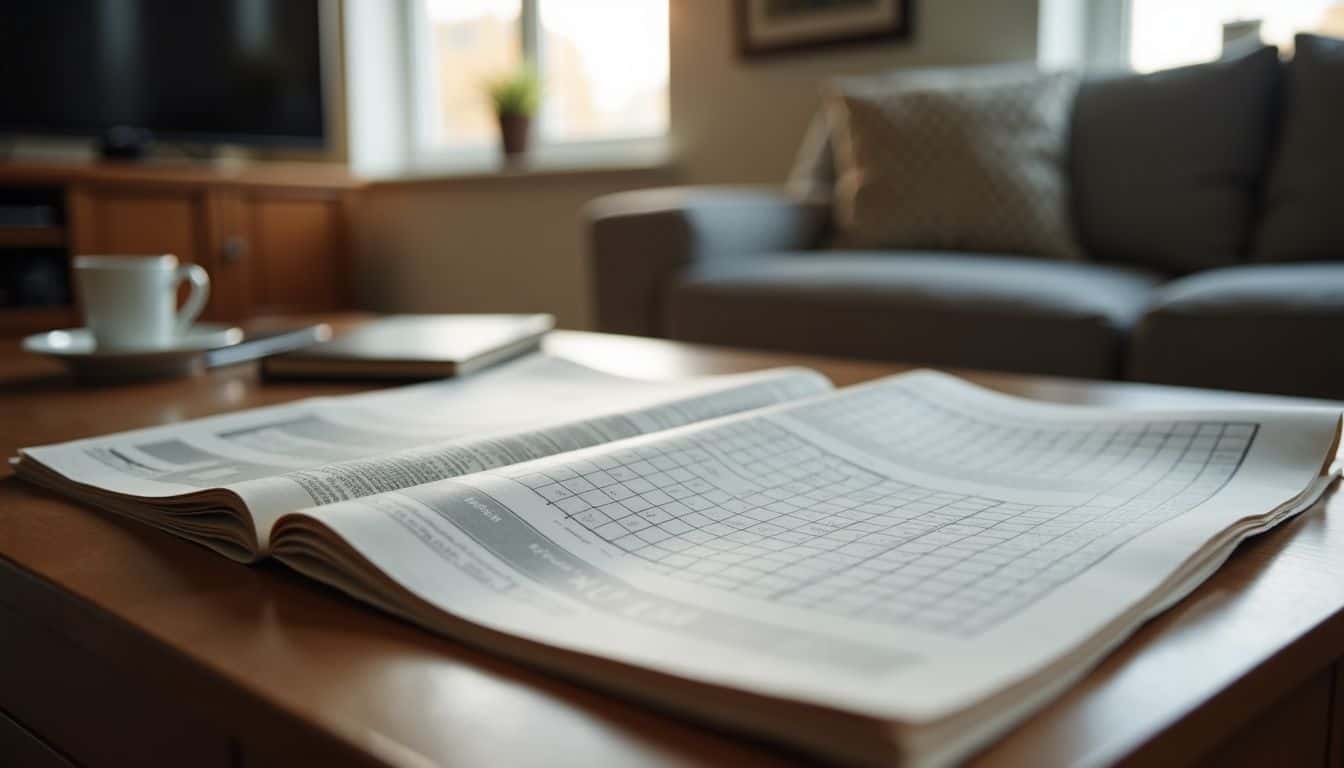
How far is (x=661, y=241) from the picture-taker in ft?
6.55

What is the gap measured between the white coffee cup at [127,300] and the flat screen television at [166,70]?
2.55 m

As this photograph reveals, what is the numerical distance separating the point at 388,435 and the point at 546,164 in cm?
286

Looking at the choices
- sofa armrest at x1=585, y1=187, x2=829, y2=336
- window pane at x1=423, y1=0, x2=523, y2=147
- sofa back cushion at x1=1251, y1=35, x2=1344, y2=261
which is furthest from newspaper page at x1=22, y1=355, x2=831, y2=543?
window pane at x1=423, y1=0, x2=523, y2=147

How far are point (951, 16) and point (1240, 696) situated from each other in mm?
2370

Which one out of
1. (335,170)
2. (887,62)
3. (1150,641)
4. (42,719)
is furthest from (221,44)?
(1150,641)

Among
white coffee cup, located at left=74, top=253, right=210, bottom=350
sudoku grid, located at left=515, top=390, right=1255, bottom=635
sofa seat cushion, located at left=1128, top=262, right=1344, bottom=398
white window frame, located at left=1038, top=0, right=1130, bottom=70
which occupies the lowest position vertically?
sofa seat cushion, located at left=1128, top=262, right=1344, bottom=398

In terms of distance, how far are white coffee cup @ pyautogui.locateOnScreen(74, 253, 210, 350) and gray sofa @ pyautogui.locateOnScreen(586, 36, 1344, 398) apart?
1011 mm

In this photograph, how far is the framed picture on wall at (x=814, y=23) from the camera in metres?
2.51

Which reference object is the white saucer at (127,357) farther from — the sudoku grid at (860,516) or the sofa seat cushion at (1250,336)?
Result: the sofa seat cushion at (1250,336)

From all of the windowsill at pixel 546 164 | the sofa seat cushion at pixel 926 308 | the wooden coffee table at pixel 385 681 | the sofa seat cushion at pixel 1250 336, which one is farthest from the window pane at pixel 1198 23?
the wooden coffee table at pixel 385 681

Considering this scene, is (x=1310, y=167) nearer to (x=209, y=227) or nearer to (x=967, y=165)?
(x=967, y=165)

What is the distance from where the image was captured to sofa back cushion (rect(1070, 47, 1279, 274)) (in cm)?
183

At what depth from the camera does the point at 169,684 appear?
0.32m

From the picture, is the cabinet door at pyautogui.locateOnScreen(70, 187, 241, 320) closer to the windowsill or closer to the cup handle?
the windowsill
